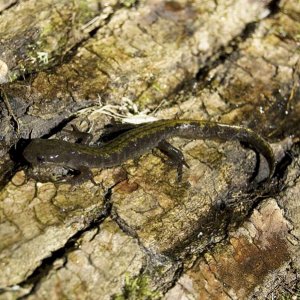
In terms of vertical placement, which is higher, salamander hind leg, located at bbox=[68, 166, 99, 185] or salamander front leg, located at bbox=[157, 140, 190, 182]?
salamander hind leg, located at bbox=[68, 166, 99, 185]

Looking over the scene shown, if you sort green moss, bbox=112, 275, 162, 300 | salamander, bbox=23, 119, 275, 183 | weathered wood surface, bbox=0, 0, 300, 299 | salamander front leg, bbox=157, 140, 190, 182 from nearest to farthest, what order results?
green moss, bbox=112, 275, 162, 300, weathered wood surface, bbox=0, 0, 300, 299, salamander, bbox=23, 119, 275, 183, salamander front leg, bbox=157, 140, 190, 182

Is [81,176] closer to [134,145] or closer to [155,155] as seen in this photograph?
[134,145]

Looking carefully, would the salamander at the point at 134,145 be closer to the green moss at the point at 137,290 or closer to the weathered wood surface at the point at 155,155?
the weathered wood surface at the point at 155,155

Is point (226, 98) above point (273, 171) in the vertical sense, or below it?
above

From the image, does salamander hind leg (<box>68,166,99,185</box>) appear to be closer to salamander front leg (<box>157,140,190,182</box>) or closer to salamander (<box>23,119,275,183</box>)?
salamander (<box>23,119,275,183</box>)

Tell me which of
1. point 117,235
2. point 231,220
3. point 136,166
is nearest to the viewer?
point 117,235

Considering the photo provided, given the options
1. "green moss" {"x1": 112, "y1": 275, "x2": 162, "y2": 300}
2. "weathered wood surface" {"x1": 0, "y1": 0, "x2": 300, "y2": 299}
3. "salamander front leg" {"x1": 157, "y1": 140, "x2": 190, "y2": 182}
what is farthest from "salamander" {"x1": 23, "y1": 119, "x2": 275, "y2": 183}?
"green moss" {"x1": 112, "y1": 275, "x2": 162, "y2": 300}

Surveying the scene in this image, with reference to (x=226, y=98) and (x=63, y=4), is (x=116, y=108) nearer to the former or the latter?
(x=226, y=98)

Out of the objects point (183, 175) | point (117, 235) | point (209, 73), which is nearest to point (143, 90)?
point (209, 73)

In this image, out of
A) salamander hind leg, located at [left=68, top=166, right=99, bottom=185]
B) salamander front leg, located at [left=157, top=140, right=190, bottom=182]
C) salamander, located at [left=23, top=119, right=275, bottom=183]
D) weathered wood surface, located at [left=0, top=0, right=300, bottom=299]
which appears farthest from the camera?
salamander front leg, located at [left=157, top=140, right=190, bottom=182]
